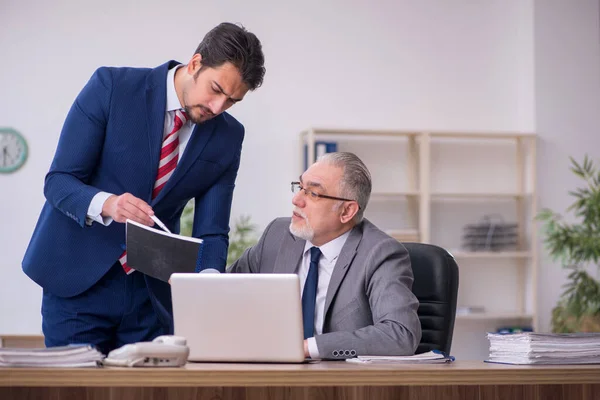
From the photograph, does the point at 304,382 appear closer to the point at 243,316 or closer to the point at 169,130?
the point at 243,316

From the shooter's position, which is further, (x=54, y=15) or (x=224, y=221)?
(x=54, y=15)

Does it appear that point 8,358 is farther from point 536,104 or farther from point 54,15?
point 536,104

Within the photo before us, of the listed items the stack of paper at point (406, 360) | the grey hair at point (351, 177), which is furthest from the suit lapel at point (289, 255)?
the stack of paper at point (406, 360)

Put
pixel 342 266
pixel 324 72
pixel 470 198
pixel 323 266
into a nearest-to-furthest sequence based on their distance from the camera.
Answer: pixel 342 266 → pixel 323 266 → pixel 324 72 → pixel 470 198

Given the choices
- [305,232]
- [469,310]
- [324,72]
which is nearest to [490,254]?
[469,310]

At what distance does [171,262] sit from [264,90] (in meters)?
4.46

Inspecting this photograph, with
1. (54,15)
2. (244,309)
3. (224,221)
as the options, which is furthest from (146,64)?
(244,309)

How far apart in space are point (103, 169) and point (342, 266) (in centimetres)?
77

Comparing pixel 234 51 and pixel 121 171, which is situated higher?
pixel 234 51

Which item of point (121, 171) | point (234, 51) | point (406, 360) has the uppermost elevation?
point (234, 51)

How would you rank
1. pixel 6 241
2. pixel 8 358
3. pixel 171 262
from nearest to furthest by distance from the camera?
pixel 8 358 < pixel 171 262 < pixel 6 241

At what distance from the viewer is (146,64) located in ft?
20.5

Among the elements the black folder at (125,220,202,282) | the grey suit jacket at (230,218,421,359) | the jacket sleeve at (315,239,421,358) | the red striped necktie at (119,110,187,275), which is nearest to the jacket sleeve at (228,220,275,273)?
the grey suit jacket at (230,218,421,359)

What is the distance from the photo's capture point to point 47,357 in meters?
1.47
